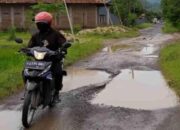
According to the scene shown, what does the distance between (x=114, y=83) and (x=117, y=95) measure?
1684mm

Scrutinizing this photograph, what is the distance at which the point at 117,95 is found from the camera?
10.2 meters

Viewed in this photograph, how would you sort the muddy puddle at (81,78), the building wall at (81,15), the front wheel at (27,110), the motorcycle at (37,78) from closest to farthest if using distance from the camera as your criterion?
the front wheel at (27,110), the motorcycle at (37,78), the muddy puddle at (81,78), the building wall at (81,15)

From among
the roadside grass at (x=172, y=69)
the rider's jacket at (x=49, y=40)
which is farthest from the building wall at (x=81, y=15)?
the rider's jacket at (x=49, y=40)

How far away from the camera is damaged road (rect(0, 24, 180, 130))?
7.70m

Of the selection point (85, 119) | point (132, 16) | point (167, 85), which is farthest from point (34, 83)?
point (132, 16)

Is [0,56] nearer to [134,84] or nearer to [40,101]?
[134,84]

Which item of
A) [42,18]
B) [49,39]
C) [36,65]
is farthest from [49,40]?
[36,65]

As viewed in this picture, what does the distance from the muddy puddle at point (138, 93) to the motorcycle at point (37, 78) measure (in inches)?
63.8

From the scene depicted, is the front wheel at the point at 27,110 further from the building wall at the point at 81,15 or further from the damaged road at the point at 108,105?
the building wall at the point at 81,15

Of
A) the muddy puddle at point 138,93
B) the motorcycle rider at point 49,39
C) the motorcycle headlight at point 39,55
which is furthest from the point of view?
the muddy puddle at point 138,93

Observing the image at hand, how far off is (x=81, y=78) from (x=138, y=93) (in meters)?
2.70

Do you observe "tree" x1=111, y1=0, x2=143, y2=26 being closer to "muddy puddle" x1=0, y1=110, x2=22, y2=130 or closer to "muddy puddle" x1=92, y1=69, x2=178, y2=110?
"muddy puddle" x1=92, y1=69, x2=178, y2=110

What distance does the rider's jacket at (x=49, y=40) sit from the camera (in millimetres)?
8422

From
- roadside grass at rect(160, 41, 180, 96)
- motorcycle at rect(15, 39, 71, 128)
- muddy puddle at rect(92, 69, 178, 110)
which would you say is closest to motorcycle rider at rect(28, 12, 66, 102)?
motorcycle at rect(15, 39, 71, 128)
